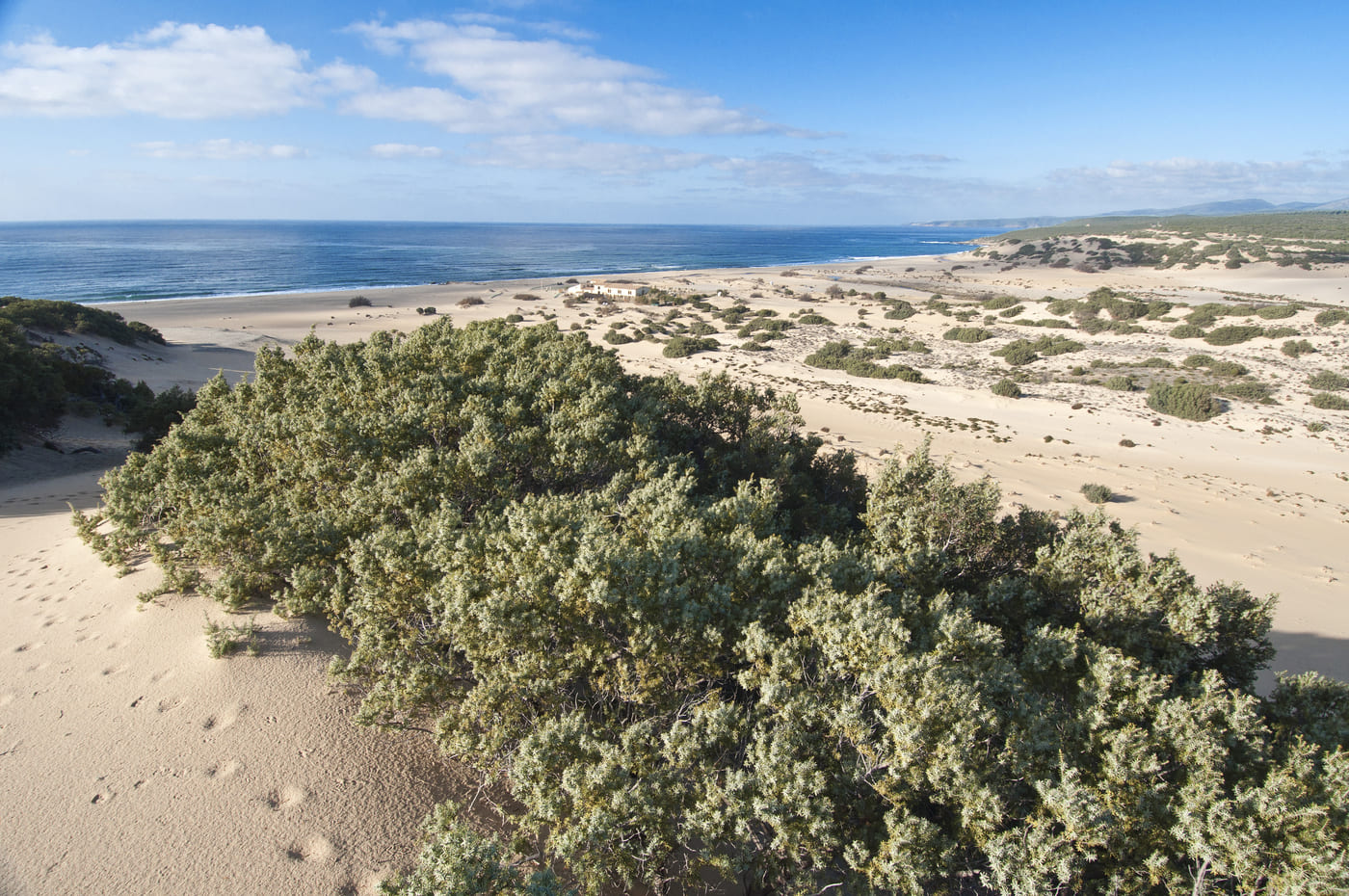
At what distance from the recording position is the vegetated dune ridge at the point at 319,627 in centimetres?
648

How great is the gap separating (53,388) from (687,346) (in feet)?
99.5

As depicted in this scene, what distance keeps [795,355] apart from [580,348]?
2897cm

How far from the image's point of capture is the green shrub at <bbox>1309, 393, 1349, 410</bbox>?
29.2 m

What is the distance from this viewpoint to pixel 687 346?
4122cm

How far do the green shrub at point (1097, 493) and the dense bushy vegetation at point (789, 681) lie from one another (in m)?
12.3

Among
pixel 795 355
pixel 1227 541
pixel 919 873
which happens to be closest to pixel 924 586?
pixel 919 873

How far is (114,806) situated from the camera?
21.8ft

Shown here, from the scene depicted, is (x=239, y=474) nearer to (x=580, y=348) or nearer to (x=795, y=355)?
(x=580, y=348)

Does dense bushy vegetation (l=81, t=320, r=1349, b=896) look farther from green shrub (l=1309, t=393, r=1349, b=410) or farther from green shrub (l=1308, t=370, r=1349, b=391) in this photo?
green shrub (l=1308, t=370, r=1349, b=391)

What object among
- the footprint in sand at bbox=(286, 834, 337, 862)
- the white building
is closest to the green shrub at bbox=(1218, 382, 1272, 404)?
the footprint in sand at bbox=(286, 834, 337, 862)

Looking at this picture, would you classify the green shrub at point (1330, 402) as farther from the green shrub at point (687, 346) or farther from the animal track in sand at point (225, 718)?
the animal track in sand at point (225, 718)

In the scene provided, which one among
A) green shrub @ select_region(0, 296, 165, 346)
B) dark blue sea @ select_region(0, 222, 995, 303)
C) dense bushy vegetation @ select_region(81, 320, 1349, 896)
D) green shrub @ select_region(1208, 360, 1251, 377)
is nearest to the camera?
dense bushy vegetation @ select_region(81, 320, 1349, 896)

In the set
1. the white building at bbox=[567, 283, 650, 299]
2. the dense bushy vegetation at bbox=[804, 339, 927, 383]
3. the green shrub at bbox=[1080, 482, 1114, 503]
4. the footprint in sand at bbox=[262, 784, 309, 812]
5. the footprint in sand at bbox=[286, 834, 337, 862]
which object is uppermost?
the white building at bbox=[567, 283, 650, 299]

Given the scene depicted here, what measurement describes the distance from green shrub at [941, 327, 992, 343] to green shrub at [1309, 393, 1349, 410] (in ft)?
60.1
